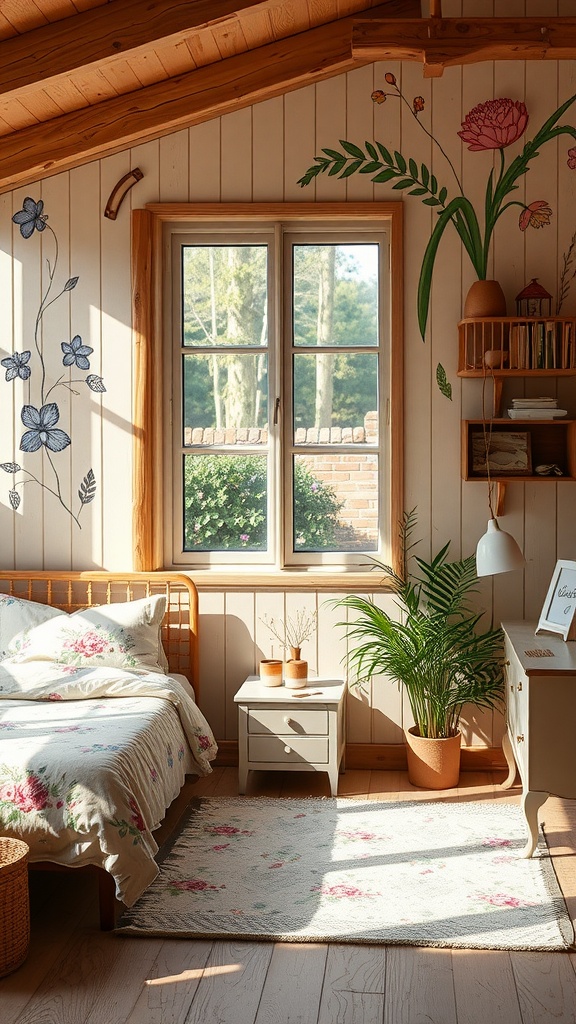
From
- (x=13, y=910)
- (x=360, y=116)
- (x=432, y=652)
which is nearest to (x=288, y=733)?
(x=432, y=652)

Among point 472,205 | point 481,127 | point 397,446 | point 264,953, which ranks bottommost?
point 264,953

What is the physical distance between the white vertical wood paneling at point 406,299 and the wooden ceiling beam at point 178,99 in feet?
0.61

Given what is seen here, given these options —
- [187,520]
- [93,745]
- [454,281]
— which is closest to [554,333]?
[454,281]

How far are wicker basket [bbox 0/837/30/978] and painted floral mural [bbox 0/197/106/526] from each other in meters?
2.03

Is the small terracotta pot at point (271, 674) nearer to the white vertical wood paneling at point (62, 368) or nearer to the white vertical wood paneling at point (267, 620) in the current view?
the white vertical wood paneling at point (267, 620)

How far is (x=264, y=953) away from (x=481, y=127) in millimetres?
3395

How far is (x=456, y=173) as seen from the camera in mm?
4215

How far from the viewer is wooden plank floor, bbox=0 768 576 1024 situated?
2373 millimetres

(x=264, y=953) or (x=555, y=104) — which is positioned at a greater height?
(x=555, y=104)

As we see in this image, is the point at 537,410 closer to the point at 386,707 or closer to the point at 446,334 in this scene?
the point at 446,334

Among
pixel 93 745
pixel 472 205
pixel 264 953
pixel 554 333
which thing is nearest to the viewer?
pixel 264 953

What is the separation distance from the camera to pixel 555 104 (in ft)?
13.6

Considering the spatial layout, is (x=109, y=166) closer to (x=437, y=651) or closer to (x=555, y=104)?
(x=555, y=104)

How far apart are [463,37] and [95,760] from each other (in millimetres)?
2846
